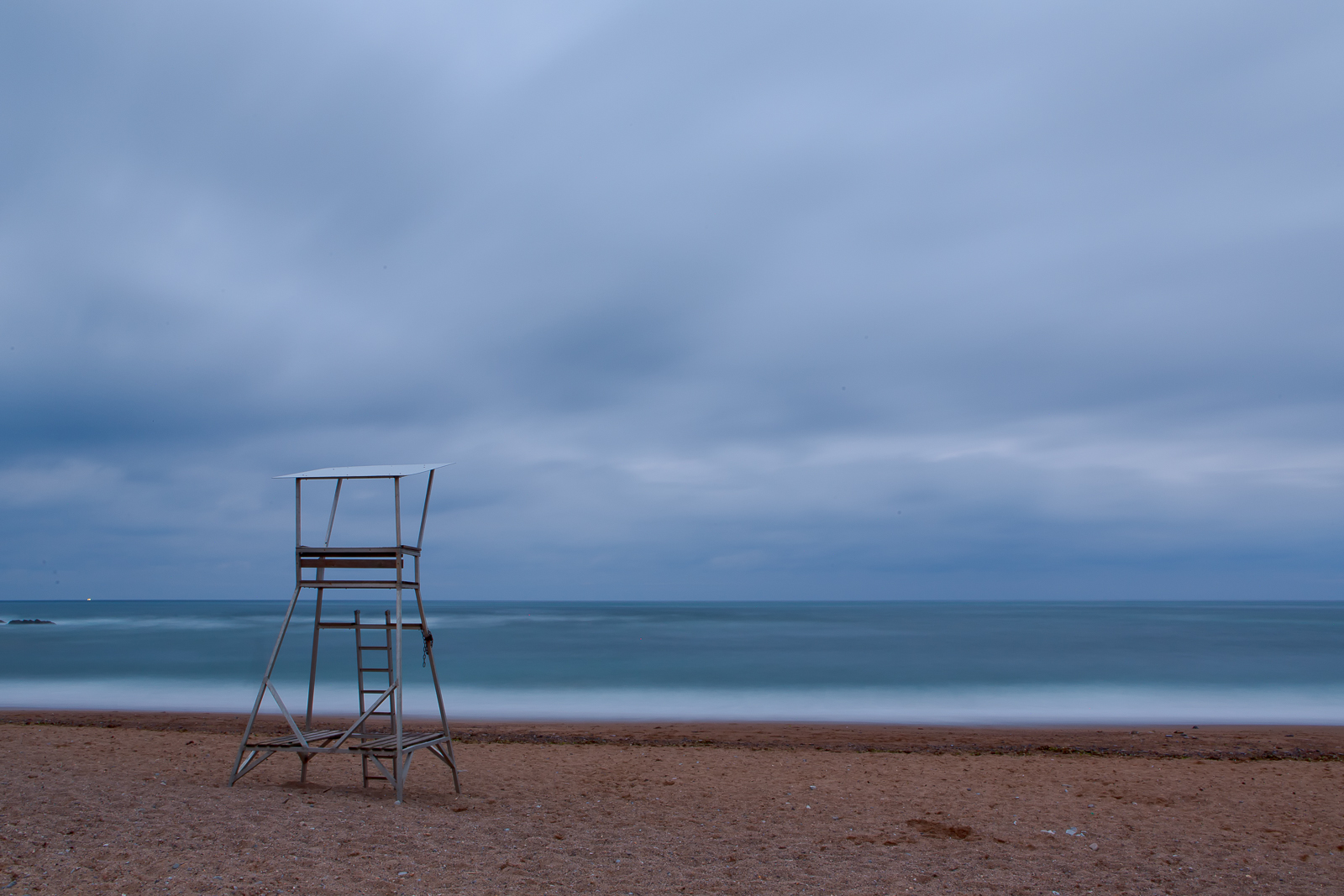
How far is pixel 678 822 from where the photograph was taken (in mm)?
7531

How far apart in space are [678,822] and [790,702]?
578 inches

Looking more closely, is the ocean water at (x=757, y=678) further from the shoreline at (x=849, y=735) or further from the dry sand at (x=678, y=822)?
the dry sand at (x=678, y=822)

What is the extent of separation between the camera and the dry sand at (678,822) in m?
5.70

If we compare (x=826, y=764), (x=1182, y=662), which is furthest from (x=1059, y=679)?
(x=826, y=764)

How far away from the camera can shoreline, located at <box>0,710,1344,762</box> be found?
12.6 meters

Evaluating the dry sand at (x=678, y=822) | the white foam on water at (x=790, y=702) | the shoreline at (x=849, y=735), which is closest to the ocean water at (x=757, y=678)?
the white foam on water at (x=790, y=702)

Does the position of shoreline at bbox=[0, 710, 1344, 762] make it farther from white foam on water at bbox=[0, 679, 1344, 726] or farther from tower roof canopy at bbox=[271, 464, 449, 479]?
tower roof canopy at bbox=[271, 464, 449, 479]

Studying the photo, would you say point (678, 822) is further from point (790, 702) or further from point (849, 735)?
point (790, 702)

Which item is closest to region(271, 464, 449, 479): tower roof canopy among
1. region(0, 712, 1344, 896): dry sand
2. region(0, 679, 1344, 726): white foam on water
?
region(0, 712, 1344, 896): dry sand

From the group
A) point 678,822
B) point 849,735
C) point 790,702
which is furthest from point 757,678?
point 678,822

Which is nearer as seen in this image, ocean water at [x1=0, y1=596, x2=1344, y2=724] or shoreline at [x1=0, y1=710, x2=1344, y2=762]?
shoreline at [x1=0, y1=710, x2=1344, y2=762]

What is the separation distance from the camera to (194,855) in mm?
5715

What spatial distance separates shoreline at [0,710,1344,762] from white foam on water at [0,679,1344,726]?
1671 mm

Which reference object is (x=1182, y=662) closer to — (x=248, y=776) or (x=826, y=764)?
(x=826, y=764)
